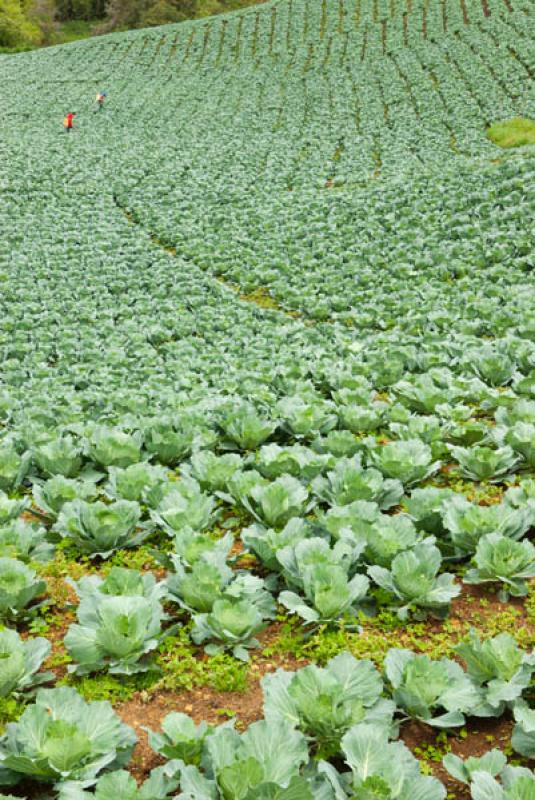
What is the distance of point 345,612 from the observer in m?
4.77

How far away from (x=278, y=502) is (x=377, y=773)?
2.78m

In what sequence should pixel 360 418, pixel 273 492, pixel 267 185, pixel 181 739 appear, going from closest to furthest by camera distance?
pixel 181 739
pixel 273 492
pixel 360 418
pixel 267 185

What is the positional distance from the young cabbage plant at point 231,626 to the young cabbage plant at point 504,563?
1634 millimetres

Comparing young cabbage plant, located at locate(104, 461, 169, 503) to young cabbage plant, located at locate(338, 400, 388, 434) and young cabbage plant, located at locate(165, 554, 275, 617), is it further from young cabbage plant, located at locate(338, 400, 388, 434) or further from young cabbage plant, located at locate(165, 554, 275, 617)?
young cabbage plant, located at locate(338, 400, 388, 434)

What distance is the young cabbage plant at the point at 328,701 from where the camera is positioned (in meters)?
3.51

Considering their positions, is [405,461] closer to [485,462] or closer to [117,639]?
[485,462]

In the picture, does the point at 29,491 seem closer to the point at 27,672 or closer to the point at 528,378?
the point at 27,672

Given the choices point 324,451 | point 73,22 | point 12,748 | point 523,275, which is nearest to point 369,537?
point 324,451

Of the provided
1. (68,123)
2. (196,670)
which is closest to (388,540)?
(196,670)

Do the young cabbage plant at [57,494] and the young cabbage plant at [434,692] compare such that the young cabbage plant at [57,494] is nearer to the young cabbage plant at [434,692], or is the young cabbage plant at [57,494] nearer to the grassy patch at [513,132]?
the young cabbage plant at [434,692]

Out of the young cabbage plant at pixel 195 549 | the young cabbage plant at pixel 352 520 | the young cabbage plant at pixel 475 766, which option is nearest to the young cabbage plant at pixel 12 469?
the young cabbage plant at pixel 195 549

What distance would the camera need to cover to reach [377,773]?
10.4 ft

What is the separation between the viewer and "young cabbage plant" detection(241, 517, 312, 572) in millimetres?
5211

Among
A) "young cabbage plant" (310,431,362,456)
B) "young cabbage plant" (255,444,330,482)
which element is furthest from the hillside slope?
"young cabbage plant" (255,444,330,482)
